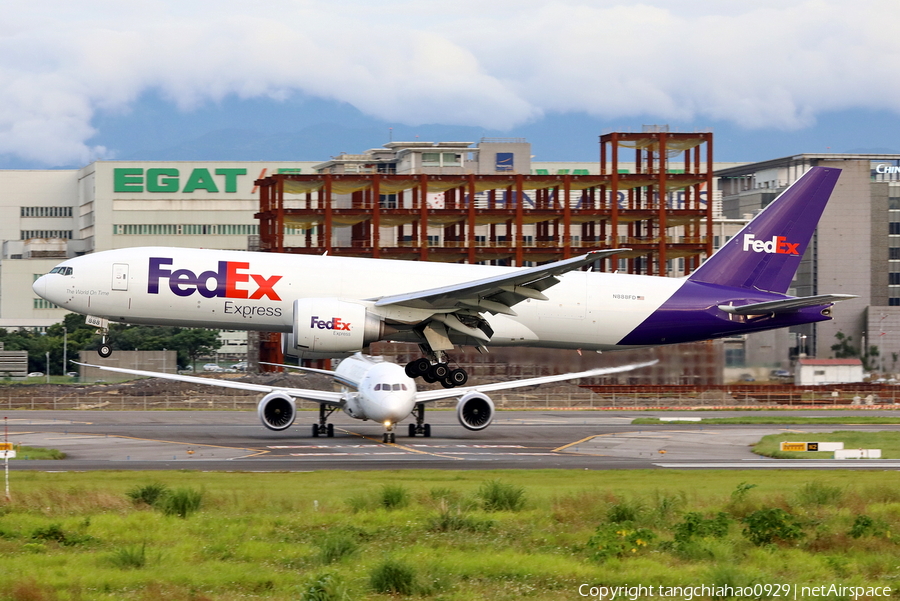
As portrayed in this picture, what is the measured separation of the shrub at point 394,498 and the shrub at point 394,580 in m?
8.20

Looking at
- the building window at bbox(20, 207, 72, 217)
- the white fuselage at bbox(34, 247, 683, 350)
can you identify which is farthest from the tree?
the white fuselage at bbox(34, 247, 683, 350)

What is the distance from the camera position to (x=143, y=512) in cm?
2581

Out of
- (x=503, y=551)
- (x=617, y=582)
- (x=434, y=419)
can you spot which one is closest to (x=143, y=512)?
(x=503, y=551)

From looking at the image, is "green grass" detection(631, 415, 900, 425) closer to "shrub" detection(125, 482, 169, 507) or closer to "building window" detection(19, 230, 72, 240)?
"shrub" detection(125, 482, 169, 507)

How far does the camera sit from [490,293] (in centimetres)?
3775

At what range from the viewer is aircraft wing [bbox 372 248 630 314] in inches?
1427

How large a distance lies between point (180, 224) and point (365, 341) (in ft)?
441

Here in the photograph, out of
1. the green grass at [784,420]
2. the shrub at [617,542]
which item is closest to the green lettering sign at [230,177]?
the green grass at [784,420]

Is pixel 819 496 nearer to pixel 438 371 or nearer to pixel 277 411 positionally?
pixel 438 371

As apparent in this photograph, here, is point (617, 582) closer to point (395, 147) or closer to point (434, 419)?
point (434, 419)

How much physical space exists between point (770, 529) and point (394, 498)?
31.2ft

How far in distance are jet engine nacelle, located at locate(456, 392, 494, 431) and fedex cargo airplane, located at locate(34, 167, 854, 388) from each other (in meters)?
12.2

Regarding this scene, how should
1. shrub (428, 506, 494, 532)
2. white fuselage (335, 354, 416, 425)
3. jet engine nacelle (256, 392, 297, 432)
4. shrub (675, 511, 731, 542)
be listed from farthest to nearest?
jet engine nacelle (256, 392, 297, 432) < white fuselage (335, 354, 416, 425) < shrub (428, 506, 494, 532) < shrub (675, 511, 731, 542)

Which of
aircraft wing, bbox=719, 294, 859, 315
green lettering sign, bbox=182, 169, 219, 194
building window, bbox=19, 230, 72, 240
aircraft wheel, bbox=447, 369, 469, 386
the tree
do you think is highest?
green lettering sign, bbox=182, 169, 219, 194
